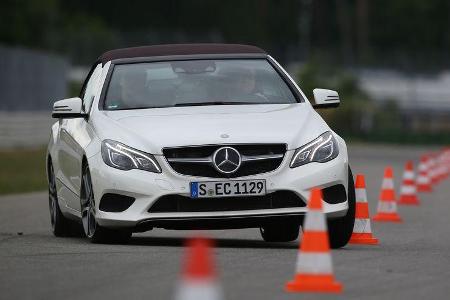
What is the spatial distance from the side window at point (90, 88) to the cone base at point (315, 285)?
428 centimetres

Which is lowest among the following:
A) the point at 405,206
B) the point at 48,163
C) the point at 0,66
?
the point at 0,66

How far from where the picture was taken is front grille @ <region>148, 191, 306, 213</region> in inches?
428

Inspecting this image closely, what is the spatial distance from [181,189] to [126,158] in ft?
1.56

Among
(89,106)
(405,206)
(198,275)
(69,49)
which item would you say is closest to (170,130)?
(89,106)

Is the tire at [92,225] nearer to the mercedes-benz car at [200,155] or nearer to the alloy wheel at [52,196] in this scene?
the mercedes-benz car at [200,155]

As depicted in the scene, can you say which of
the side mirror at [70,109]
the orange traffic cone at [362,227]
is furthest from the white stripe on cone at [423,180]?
the side mirror at [70,109]

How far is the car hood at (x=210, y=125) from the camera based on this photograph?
11.0 m

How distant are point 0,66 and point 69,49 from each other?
3062 centimetres

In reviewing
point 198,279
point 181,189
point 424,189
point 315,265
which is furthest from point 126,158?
point 424,189

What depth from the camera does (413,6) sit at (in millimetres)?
130375

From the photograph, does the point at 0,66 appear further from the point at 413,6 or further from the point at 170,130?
the point at 413,6

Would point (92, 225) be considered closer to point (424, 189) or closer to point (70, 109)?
point (70, 109)

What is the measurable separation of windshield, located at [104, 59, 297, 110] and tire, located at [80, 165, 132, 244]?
2.26 feet

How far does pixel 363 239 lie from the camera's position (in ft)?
40.2
